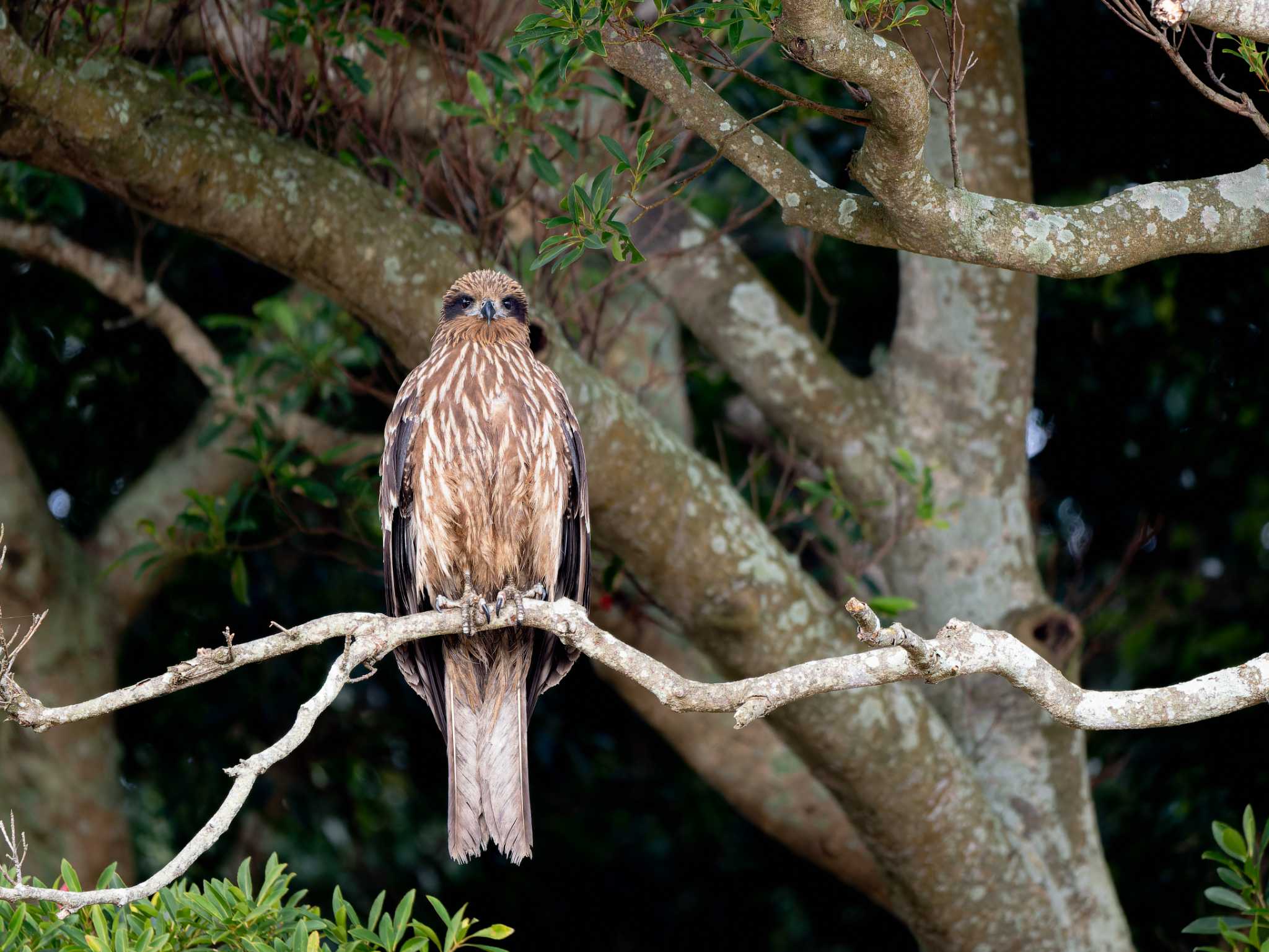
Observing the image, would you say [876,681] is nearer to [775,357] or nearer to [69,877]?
[69,877]

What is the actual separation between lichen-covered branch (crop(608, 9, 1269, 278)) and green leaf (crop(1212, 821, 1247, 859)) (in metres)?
1.59

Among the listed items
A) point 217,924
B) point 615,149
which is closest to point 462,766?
point 217,924

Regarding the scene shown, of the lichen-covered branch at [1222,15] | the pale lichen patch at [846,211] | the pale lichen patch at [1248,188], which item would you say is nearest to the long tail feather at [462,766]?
the pale lichen patch at [846,211]

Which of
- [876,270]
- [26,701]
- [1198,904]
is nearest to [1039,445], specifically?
[876,270]

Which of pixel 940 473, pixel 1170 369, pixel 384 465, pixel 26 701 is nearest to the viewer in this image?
pixel 26 701

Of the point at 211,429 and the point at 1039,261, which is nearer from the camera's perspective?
the point at 1039,261

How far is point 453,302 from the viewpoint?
4.16 meters

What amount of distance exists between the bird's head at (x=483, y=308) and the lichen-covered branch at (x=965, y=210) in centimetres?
106

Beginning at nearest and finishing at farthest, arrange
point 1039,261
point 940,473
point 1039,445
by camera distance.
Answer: point 1039,261, point 940,473, point 1039,445

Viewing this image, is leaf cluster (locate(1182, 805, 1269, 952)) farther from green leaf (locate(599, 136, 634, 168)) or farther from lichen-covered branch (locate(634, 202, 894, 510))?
green leaf (locate(599, 136, 634, 168))

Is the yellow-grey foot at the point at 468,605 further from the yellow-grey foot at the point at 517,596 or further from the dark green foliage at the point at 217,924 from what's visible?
the dark green foliage at the point at 217,924

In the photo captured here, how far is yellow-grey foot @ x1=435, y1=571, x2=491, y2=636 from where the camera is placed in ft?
11.5

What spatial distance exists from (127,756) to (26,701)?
442 cm

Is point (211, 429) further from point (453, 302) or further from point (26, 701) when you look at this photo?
point (26, 701)
